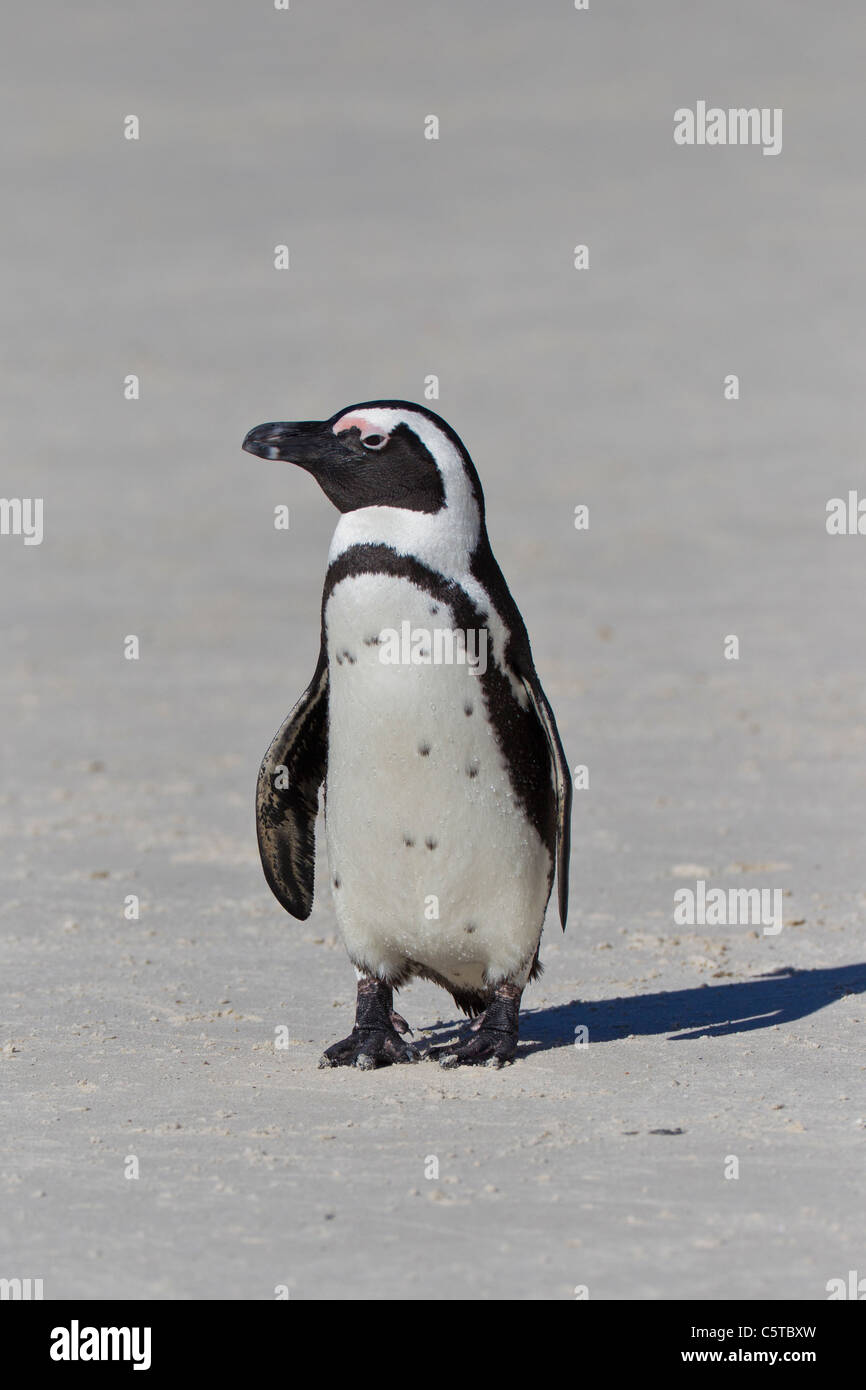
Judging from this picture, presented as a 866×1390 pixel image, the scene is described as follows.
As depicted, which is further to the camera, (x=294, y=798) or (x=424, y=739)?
(x=294, y=798)

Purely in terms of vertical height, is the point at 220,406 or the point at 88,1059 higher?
the point at 220,406

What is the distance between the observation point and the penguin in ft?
15.2

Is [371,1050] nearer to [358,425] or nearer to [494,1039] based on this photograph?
[494,1039]

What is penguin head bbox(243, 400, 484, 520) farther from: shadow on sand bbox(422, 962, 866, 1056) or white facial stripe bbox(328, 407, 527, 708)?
shadow on sand bbox(422, 962, 866, 1056)

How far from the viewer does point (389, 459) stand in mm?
4719

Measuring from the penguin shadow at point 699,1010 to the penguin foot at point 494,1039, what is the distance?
0.14 metres

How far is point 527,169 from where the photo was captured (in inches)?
1045

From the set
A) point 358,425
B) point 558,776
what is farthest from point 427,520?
point 558,776

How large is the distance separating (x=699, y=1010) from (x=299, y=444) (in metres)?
1.91

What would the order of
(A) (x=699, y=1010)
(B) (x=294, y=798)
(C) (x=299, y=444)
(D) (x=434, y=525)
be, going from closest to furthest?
1. (D) (x=434, y=525)
2. (C) (x=299, y=444)
3. (B) (x=294, y=798)
4. (A) (x=699, y=1010)

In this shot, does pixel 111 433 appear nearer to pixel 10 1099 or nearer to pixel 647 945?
pixel 647 945

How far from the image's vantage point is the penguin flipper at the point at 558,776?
484 centimetres

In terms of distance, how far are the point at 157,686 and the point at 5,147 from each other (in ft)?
57.6
